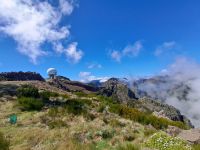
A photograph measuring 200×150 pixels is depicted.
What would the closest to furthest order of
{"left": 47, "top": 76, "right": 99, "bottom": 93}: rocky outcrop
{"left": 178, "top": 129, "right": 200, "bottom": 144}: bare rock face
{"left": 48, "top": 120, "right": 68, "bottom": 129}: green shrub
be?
{"left": 178, "top": 129, "right": 200, "bottom": 144}: bare rock face
{"left": 48, "top": 120, "right": 68, "bottom": 129}: green shrub
{"left": 47, "top": 76, "right": 99, "bottom": 93}: rocky outcrop

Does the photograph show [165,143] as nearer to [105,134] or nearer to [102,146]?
[102,146]

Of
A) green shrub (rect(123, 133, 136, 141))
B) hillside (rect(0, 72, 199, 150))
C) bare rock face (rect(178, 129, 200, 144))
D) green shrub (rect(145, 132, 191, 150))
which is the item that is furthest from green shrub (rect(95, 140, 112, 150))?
bare rock face (rect(178, 129, 200, 144))

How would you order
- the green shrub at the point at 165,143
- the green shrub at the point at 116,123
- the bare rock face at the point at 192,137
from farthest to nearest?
1. the green shrub at the point at 116,123
2. the bare rock face at the point at 192,137
3. the green shrub at the point at 165,143

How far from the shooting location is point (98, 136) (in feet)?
46.4

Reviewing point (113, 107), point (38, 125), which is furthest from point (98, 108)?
point (38, 125)

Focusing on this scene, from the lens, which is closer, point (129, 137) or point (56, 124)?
point (129, 137)

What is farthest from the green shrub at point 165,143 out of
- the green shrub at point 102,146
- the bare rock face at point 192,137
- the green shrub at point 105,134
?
the green shrub at point 105,134

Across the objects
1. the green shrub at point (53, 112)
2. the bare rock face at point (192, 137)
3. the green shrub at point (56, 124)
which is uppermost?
the green shrub at point (53, 112)

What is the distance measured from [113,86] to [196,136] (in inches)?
5677

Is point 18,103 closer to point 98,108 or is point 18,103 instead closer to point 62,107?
point 62,107

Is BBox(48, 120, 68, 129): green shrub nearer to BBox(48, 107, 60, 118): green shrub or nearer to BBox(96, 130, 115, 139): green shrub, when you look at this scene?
BBox(48, 107, 60, 118): green shrub

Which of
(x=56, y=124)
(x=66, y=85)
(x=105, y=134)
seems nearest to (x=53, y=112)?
(x=56, y=124)

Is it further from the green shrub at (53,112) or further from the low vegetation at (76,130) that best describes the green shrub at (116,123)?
the green shrub at (53,112)

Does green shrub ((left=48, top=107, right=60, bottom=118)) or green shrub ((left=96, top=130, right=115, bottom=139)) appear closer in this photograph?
green shrub ((left=96, top=130, right=115, bottom=139))
